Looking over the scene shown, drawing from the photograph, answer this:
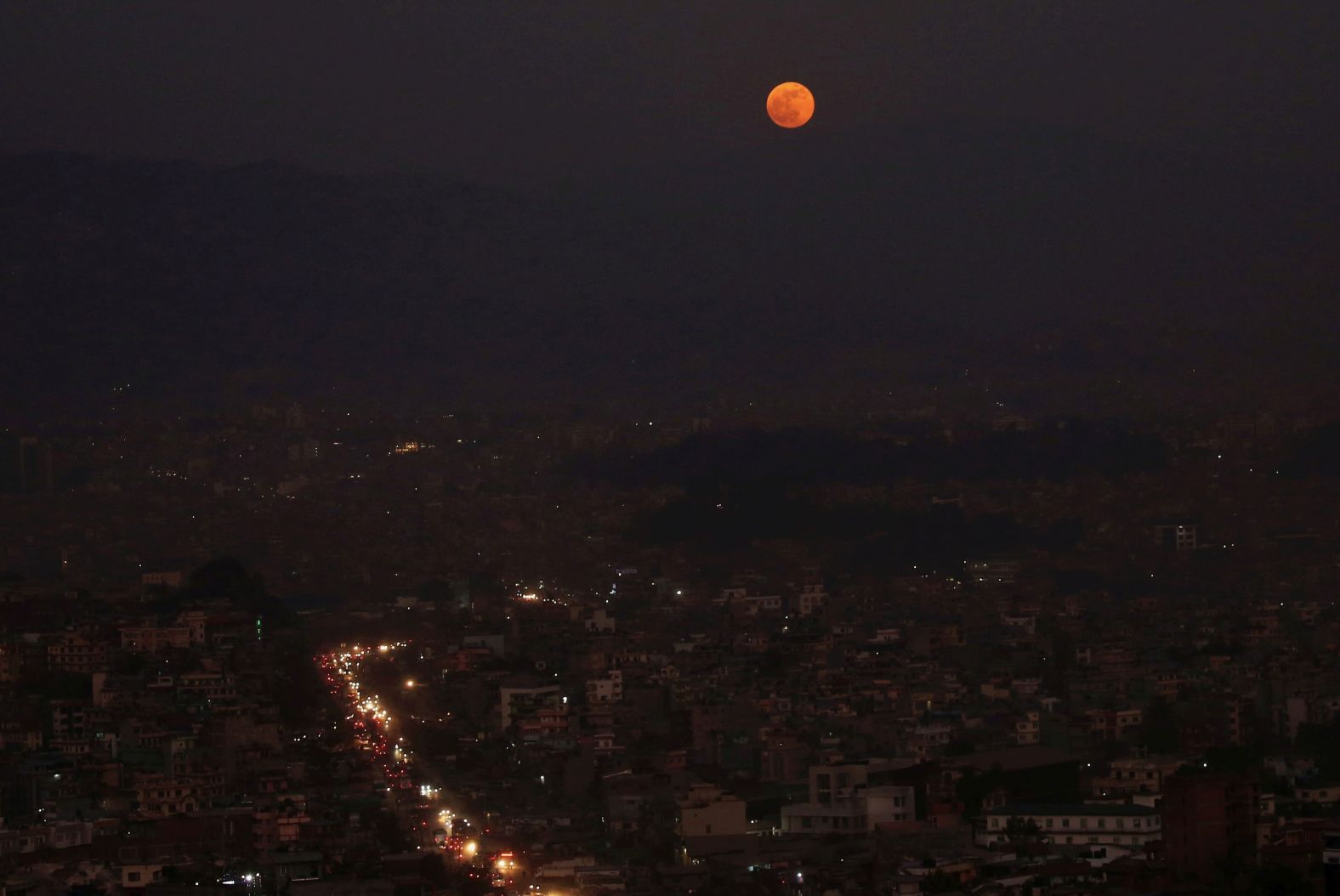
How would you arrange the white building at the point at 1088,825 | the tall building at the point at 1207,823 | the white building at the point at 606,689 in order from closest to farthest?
1. the tall building at the point at 1207,823
2. the white building at the point at 1088,825
3. the white building at the point at 606,689

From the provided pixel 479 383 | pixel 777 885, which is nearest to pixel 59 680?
pixel 777 885

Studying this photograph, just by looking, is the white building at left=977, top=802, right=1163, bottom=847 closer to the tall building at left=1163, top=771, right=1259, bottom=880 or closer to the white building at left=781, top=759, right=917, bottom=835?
the tall building at left=1163, top=771, right=1259, bottom=880

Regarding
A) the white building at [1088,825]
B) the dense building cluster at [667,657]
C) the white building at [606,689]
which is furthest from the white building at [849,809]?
the white building at [606,689]

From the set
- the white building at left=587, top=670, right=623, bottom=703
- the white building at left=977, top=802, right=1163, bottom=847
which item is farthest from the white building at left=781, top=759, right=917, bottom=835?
the white building at left=587, top=670, right=623, bottom=703

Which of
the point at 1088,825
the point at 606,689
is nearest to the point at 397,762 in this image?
A: the point at 606,689

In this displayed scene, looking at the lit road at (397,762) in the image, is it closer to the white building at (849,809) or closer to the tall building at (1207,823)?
the white building at (849,809)

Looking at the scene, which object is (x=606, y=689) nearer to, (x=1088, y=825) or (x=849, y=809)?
(x=849, y=809)

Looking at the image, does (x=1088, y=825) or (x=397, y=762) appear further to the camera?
(x=397, y=762)

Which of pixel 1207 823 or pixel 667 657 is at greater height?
pixel 667 657

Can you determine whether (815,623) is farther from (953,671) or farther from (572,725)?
(572,725)
